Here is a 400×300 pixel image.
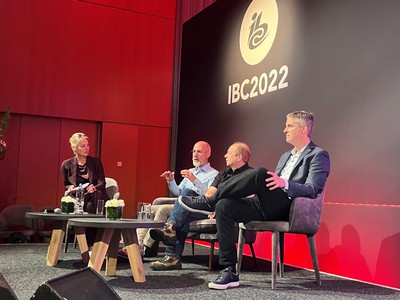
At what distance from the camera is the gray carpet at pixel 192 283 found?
2.82 metres

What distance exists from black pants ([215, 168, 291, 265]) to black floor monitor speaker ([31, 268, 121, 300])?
1.61 meters

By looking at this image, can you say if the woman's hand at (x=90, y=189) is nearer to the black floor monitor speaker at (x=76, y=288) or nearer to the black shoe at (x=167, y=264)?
the black shoe at (x=167, y=264)

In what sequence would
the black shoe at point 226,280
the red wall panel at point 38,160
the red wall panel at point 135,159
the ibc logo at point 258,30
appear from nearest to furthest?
the black shoe at point 226,280 < the ibc logo at point 258,30 < the red wall panel at point 38,160 < the red wall panel at point 135,159

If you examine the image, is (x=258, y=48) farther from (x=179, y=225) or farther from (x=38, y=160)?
(x=38, y=160)

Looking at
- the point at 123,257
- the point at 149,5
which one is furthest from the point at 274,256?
the point at 149,5

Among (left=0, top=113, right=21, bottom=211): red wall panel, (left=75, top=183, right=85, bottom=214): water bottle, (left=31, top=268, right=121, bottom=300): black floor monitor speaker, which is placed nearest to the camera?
(left=31, top=268, right=121, bottom=300): black floor monitor speaker

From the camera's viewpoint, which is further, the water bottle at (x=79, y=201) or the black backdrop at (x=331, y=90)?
the water bottle at (x=79, y=201)

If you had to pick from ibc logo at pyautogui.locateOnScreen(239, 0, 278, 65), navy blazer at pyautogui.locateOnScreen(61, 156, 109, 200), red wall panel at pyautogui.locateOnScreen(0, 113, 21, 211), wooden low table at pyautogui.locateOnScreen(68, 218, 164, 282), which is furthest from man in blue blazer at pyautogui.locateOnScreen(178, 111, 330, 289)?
red wall panel at pyautogui.locateOnScreen(0, 113, 21, 211)

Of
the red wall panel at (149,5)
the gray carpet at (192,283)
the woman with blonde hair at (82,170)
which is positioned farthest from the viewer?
the red wall panel at (149,5)

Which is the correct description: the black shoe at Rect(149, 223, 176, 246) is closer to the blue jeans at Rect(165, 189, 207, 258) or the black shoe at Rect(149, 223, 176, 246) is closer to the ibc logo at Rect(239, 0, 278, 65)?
the blue jeans at Rect(165, 189, 207, 258)

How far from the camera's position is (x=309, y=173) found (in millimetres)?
3225

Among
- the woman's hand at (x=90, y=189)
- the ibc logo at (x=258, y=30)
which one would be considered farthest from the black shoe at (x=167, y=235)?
the ibc logo at (x=258, y=30)

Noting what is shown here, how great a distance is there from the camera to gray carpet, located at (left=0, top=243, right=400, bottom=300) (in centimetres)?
282

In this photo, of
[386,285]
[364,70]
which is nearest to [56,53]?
[364,70]
